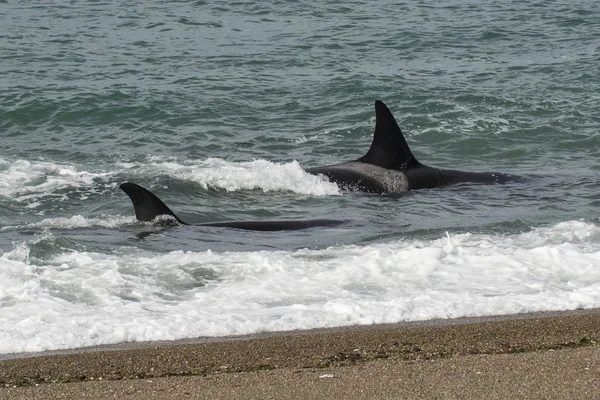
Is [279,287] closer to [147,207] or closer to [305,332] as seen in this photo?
[305,332]

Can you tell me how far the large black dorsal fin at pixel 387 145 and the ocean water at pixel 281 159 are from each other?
0.76m

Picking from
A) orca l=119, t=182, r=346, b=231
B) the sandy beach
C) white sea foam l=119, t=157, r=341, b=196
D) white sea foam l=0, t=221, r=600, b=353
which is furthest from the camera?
white sea foam l=119, t=157, r=341, b=196

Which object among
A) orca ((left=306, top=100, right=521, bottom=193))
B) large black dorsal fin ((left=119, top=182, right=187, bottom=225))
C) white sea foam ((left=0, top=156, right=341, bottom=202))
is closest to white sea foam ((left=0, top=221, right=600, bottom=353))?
large black dorsal fin ((left=119, top=182, right=187, bottom=225))

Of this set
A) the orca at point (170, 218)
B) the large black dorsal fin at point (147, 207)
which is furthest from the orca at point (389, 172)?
the large black dorsal fin at point (147, 207)

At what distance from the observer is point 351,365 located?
275 inches

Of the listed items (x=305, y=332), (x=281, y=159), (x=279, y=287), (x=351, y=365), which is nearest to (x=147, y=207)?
(x=279, y=287)

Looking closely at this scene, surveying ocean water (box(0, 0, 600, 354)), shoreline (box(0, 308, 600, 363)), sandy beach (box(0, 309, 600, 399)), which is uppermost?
sandy beach (box(0, 309, 600, 399))

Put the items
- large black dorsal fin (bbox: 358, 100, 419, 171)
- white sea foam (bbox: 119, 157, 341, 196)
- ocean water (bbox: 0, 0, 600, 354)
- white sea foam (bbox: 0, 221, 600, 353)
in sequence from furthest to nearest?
white sea foam (bbox: 119, 157, 341, 196), large black dorsal fin (bbox: 358, 100, 419, 171), ocean water (bbox: 0, 0, 600, 354), white sea foam (bbox: 0, 221, 600, 353)

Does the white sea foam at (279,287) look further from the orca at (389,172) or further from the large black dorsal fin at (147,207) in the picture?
the orca at (389,172)

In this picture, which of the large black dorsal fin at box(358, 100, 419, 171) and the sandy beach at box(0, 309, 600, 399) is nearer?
the sandy beach at box(0, 309, 600, 399)

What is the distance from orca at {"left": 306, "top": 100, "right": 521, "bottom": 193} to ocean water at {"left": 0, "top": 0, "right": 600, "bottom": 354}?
306 millimetres

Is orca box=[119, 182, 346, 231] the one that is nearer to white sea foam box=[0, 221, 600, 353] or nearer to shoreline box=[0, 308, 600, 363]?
white sea foam box=[0, 221, 600, 353]

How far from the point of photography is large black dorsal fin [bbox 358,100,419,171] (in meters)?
14.3

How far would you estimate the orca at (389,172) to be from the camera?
14.3 metres
